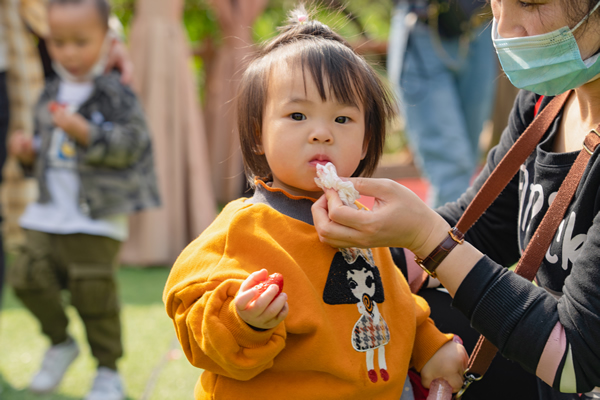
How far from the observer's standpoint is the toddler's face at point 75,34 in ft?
8.67

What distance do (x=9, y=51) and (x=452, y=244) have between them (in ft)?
14.0

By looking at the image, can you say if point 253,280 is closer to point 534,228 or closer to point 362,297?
point 362,297

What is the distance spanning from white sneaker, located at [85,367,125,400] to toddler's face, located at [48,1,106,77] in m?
1.37

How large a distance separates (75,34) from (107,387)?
1562 millimetres

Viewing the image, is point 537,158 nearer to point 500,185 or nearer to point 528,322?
point 500,185

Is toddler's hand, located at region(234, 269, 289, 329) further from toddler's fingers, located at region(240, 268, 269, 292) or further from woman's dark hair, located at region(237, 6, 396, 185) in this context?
woman's dark hair, located at region(237, 6, 396, 185)

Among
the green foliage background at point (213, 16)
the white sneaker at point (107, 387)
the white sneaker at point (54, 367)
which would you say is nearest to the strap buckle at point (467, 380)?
the white sneaker at point (107, 387)

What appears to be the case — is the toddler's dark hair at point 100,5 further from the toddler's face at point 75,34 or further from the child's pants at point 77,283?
the child's pants at point 77,283

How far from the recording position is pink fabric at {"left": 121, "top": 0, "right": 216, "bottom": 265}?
4.73 meters

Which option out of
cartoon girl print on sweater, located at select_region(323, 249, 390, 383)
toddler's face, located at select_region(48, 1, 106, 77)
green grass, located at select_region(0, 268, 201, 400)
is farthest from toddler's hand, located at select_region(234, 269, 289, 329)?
toddler's face, located at select_region(48, 1, 106, 77)

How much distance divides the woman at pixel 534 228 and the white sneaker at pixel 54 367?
1927mm

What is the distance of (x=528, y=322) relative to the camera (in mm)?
1147

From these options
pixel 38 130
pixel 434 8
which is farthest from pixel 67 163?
pixel 434 8

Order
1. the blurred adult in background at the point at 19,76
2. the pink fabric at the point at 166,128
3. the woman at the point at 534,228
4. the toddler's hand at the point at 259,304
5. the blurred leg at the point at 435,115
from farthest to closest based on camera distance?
the pink fabric at the point at 166,128, the blurred adult in background at the point at 19,76, the blurred leg at the point at 435,115, the woman at the point at 534,228, the toddler's hand at the point at 259,304
